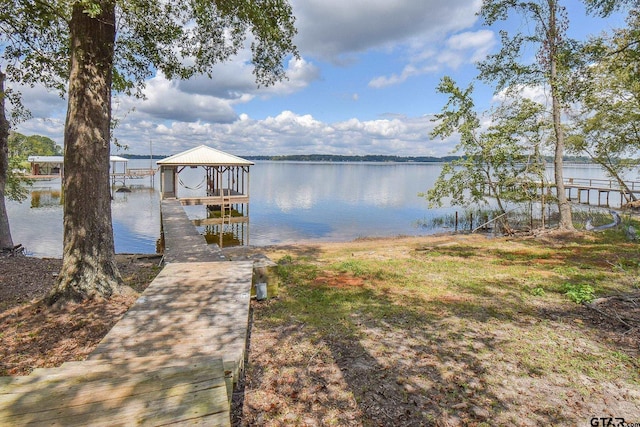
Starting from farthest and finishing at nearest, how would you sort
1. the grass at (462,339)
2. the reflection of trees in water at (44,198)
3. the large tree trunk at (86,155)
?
the reflection of trees in water at (44,198)
the large tree trunk at (86,155)
the grass at (462,339)

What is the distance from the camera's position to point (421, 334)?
541cm

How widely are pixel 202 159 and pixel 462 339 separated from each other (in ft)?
76.3

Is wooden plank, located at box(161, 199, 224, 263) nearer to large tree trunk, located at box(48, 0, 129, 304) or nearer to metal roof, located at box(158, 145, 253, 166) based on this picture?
large tree trunk, located at box(48, 0, 129, 304)

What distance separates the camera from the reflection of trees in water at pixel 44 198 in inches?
1433

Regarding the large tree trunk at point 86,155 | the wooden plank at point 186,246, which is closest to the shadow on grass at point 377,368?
the wooden plank at point 186,246

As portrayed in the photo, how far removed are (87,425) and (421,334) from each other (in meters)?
4.65

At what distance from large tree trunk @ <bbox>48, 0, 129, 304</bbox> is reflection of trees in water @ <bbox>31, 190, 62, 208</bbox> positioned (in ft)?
115

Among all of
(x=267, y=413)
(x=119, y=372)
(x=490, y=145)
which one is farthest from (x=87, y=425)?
(x=490, y=145)

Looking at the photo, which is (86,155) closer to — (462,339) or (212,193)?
(462,339)

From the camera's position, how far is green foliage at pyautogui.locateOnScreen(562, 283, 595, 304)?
6.82 meters

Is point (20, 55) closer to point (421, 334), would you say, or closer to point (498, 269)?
point (421, 334)

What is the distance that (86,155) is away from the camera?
6035mm

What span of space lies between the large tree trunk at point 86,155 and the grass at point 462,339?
10.3 ft

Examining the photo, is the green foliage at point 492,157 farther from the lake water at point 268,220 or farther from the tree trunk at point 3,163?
the tree trunk at point 3,163
